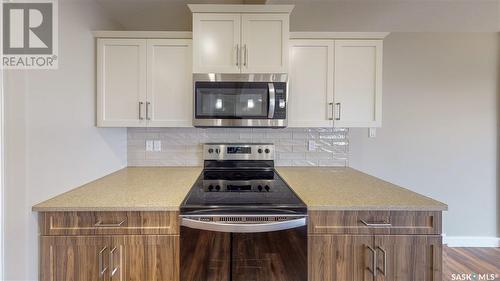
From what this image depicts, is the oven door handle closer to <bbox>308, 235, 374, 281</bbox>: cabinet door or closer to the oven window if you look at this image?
<bbox>308, 235, 374, 281</bbox>: cabinet door

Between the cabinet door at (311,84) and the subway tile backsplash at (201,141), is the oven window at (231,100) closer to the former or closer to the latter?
the cabinet door at (311,84)

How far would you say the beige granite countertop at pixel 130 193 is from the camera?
4.26ft

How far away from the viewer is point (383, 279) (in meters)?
1.33

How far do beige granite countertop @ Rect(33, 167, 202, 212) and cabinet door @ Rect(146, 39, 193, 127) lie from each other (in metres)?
0.42

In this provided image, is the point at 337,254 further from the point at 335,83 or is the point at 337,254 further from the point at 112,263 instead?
the point at 335,83

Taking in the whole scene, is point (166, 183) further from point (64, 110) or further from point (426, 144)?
point (426, 144)

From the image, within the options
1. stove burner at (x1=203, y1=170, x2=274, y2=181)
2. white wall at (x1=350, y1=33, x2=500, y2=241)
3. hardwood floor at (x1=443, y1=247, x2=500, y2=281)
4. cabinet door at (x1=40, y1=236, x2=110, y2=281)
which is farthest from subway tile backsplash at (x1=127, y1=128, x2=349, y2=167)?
hardwood floor at (x1=443, y1=247, x2=500, y2=281)

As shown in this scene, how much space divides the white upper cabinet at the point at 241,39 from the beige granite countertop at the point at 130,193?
838 millimetres

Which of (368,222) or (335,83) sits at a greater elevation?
(335,83)

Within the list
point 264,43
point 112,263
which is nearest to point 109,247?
point 112,263

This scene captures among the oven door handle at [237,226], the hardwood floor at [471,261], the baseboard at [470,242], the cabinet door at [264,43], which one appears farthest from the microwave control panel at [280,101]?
the baseboard at [470,242]

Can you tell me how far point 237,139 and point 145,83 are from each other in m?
0.89

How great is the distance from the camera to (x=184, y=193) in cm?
153
